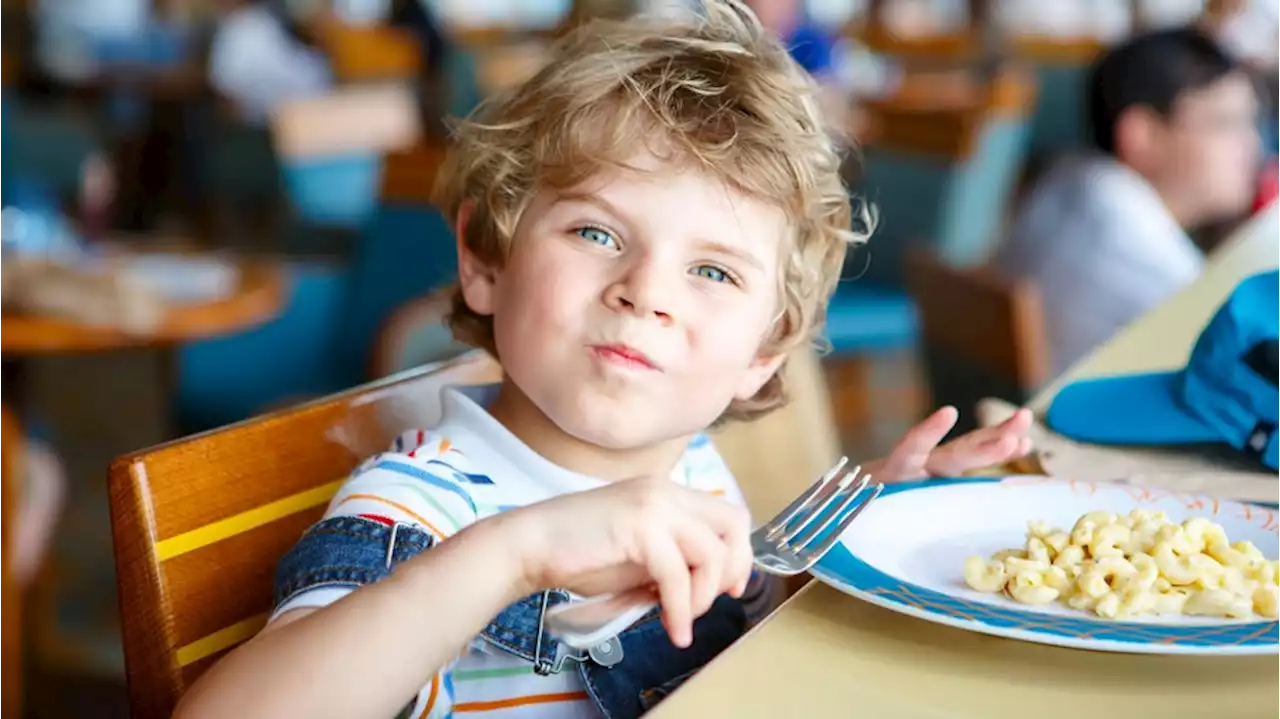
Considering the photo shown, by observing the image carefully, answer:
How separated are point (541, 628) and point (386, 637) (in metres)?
0.21

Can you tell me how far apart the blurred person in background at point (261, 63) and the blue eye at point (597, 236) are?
6.37m

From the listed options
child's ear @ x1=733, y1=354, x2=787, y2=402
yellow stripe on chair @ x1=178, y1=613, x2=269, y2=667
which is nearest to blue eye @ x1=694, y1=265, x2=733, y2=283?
child's ear @ x1=733, y1=354, x2=787, y2=402

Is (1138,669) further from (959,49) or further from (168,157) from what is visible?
(959,49)

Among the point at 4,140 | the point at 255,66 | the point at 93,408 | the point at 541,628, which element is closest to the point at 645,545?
the point at 541,628

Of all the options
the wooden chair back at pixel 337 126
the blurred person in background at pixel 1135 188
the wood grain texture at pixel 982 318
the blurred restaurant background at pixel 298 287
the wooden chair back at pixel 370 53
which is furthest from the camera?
the wooden chair back at pixel 370 53

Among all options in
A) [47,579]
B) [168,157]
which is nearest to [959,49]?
[168,157]

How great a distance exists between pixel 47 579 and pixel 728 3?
7.30 ft

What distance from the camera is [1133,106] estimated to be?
283 cm

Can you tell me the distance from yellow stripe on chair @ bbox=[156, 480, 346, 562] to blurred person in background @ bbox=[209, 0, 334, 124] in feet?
20.8

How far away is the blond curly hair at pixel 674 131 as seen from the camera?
3.42 feet

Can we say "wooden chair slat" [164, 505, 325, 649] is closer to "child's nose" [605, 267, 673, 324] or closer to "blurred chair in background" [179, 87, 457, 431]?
"child's nose" [605, 267, 673, 324]

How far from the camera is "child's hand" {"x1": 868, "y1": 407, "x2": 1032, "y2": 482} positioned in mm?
1085

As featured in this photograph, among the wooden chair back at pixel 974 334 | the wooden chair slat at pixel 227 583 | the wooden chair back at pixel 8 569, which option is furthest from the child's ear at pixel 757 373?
the wooden chair back at pixel 8 569

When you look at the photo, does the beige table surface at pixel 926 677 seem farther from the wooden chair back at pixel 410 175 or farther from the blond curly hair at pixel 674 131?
the wooden chair back at pixel 410 175
